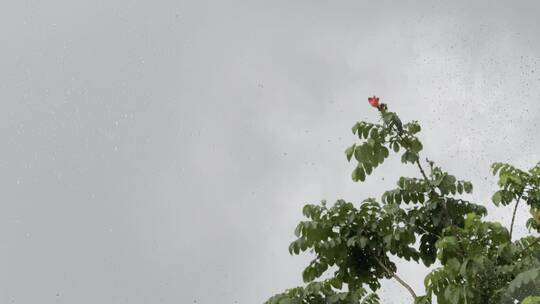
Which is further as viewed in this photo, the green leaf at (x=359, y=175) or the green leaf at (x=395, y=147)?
the green leaf at (x=359, y=175)

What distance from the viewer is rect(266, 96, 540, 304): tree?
5.98m

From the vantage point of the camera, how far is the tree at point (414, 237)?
19.6 feet

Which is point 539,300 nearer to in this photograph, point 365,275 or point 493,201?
point 493,201

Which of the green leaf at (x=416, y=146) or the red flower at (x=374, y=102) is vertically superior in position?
the red flower at (x=374, y=102)

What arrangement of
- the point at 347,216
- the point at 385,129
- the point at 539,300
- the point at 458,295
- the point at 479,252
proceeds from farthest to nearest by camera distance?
1. the point at 347,216
2. the point at 385,129
3. the point at 479,252
4. the point at 458,295
5. the point at 539,300

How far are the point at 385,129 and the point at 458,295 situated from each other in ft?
5.97

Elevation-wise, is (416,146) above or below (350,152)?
below

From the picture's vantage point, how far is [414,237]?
739 centimetres

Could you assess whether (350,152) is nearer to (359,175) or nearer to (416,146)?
(359,175)

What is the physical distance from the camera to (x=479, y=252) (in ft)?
20.1

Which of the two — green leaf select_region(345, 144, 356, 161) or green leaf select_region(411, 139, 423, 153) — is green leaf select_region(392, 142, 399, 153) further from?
green leaf select_region(345, 144, 356, 161)

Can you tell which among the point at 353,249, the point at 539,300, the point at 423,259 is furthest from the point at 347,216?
the point at 539,300

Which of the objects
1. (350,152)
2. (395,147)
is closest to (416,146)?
(395,147)

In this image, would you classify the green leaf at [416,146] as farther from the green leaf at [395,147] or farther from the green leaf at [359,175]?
the green leaf at [359,175]
